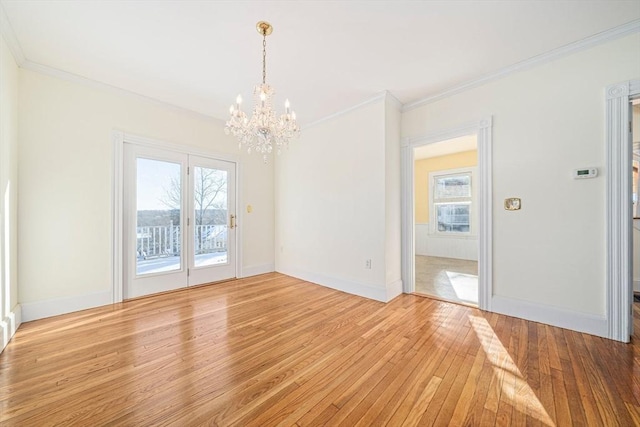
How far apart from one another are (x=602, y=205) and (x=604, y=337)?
126cm

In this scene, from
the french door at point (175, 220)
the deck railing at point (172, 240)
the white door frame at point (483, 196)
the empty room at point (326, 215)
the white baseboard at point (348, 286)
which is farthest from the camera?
the deck railing at point (172, 240)

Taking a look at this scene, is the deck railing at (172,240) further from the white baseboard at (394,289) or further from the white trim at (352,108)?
the white baseboard at (394,289)

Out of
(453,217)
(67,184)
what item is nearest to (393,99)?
(67,184)

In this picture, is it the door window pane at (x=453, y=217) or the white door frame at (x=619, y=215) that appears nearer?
the white door frame at (x=619, y=215)

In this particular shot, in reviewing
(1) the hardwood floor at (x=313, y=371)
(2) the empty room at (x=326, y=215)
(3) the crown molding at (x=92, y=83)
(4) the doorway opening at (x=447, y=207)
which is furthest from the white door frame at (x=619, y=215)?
(3) the crown molding at (x=92, y=83)

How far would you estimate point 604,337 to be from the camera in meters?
2.29

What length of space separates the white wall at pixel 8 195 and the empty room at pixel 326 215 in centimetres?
4

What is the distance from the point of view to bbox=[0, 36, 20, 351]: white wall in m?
2.25

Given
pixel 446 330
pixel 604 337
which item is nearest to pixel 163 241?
pixel 446 330

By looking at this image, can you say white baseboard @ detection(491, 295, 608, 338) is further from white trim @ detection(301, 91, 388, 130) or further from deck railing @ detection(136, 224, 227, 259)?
deck railing @ detection(136, 224, 227, 259)

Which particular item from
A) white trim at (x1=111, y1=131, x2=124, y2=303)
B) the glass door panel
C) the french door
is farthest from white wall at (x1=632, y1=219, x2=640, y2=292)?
white trim at (x1=111, y1=131, x2=124, y2=303)

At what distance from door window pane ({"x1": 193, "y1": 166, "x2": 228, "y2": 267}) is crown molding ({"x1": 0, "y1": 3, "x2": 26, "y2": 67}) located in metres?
2.08

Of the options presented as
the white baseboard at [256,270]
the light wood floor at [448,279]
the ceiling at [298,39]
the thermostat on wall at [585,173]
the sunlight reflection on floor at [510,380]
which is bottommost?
the light wood floor at [448,279]

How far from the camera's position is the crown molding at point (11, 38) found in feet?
6.89
